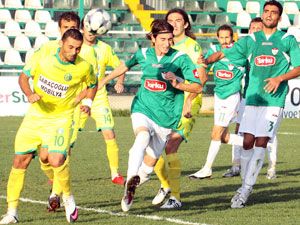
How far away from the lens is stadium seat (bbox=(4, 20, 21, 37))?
28.3 m

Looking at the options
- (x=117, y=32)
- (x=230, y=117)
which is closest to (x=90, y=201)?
(x=230, y=117)

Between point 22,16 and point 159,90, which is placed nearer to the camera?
point 159,90

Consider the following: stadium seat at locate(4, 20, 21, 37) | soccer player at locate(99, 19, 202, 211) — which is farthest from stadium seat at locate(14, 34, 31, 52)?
soccer player at locate(99, 19, 202, 211)

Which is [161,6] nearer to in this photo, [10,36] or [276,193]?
[10,36]

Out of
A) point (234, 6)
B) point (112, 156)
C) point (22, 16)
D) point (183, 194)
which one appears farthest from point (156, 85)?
point (234, 6)

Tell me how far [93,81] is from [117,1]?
69.1 ft

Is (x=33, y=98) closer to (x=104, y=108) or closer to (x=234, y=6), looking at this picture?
(x=104, y=108)

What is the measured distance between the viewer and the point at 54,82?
9602mm

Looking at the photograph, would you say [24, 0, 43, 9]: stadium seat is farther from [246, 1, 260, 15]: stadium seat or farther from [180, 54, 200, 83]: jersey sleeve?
[180, 54, 200, 83]: jersey sleeve

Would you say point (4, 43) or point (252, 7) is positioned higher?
point (252, 7)

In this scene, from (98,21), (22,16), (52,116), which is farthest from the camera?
(22,16)

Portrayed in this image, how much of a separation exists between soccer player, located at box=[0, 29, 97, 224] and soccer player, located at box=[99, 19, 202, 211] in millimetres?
918

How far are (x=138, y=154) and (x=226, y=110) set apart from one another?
468 centimetres

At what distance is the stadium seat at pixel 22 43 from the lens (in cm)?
2816
